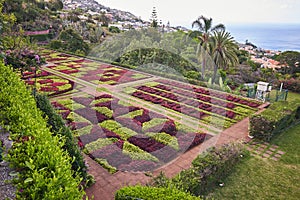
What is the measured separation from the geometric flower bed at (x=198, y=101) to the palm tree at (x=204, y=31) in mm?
2802

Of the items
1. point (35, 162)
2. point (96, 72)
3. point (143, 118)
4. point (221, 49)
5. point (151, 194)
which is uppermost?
point (221, 49)

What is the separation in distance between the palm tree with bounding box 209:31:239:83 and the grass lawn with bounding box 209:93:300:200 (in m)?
9.73

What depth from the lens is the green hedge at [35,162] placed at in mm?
2438

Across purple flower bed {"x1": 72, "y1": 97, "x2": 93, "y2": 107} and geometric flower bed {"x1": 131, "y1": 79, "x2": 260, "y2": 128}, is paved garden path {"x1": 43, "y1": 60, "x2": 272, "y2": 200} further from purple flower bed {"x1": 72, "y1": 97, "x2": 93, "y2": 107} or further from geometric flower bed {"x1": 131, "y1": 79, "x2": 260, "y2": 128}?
purple flower bed {"x1": 72, "y1": 97, "x2": 93, "y2": 107}

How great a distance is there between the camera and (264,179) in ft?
22.5

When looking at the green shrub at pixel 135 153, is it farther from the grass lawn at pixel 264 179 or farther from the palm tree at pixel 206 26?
the palm tree at pixel 206 26

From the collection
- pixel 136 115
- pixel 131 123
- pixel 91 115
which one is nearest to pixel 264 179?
pixel 131 123

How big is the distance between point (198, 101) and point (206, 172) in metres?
8.27

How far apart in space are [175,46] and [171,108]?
18265 millimetres

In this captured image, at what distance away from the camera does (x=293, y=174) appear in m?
7.19

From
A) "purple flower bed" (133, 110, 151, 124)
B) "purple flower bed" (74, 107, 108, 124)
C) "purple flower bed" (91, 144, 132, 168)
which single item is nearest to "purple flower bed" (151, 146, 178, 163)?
"purple flower bed" (91, 144, 132, 168)

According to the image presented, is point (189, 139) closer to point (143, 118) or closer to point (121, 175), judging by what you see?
point (143, 118)

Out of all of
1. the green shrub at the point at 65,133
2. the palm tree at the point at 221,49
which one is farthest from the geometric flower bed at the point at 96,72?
the green shrub at the point at 65,133

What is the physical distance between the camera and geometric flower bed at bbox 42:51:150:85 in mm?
17938
